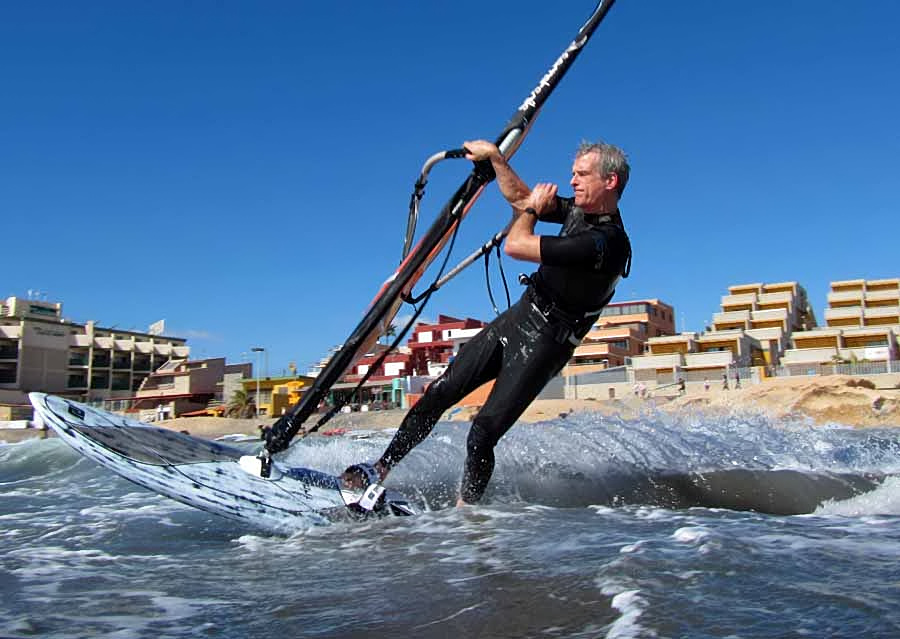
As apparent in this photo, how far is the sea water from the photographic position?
1.88 meters

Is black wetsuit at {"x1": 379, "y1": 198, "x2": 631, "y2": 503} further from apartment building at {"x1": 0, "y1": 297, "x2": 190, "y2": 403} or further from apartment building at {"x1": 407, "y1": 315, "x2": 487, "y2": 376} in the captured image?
apartment building at {"x1": 0, "y1": 297, "x2": 190, "y2": 403}

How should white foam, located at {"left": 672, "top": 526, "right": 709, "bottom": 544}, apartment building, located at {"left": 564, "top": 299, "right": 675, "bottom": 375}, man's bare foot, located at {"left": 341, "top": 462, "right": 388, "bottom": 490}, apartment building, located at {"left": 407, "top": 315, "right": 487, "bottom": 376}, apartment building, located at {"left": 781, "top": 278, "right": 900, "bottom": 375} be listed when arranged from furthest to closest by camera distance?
1. apartment building, located at {"left": 407, "top": 315, "right": 487, "bottom": 376}
2. apartment building, located at {"left": 564, "top": 299, "right": 675, "bottom": 375}
3. apartment building, located at {"left": 781, "top": 278, "right": 900, "bottom": 375}
4. man's bare foot, located at {"left": 341, "top": 462, "right": 388, "bottom": 490}
5. white foam, located at {"left": 672, "top": 526, "right": 709, "bottom": 544}

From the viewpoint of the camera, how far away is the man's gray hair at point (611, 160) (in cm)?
338

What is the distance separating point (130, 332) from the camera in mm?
67875

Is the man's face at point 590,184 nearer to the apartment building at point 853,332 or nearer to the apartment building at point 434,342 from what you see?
the apartment building at point 853,332

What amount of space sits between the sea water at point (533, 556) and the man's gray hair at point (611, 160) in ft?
5.31

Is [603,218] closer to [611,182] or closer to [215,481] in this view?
[611,182]

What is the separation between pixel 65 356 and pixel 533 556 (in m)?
63.8

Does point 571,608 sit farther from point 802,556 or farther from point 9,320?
point 9,320

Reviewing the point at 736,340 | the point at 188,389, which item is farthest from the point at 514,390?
the point at 188,389

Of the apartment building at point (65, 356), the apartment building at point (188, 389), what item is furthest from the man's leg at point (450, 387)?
the apartment building at point (65, 356)

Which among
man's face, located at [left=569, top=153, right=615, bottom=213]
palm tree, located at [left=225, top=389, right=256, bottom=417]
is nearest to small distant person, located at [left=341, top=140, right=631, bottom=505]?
man's face, located at [left=569, top=153, right=615, bottom=213]

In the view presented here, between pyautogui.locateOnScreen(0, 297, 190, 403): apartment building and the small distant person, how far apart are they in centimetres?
5491

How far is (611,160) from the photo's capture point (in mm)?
3395
